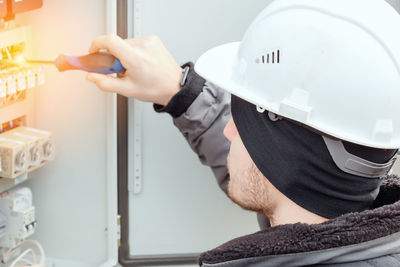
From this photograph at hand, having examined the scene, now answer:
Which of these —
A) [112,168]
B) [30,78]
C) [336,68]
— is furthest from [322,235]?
[30,78]

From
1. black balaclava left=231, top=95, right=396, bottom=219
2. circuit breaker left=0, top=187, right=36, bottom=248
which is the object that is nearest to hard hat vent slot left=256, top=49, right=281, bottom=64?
black balaclava left=231, top=95, right=396, bottom=219

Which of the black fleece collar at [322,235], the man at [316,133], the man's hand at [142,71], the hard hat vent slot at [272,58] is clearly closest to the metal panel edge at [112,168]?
the man's hand at [142,71]

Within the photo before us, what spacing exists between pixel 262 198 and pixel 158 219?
0.77m

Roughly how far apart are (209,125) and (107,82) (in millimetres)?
310

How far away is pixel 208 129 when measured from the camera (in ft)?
5.81

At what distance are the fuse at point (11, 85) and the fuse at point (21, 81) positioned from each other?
15 millimetres

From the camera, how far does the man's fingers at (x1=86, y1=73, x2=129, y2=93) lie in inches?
67.4

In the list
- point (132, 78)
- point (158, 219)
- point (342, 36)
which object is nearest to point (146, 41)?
point (132, 78)

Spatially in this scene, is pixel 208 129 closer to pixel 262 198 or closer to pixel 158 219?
pixel 158 219

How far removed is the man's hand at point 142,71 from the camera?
5.51 ft

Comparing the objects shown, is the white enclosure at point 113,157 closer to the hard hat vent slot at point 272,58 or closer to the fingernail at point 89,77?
the fingernail at point 89,77

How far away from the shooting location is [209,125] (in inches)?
69.6

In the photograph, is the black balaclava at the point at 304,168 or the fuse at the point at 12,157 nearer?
the black balaclava at the point at 304,168

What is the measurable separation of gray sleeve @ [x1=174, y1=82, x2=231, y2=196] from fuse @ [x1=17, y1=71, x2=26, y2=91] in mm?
440
